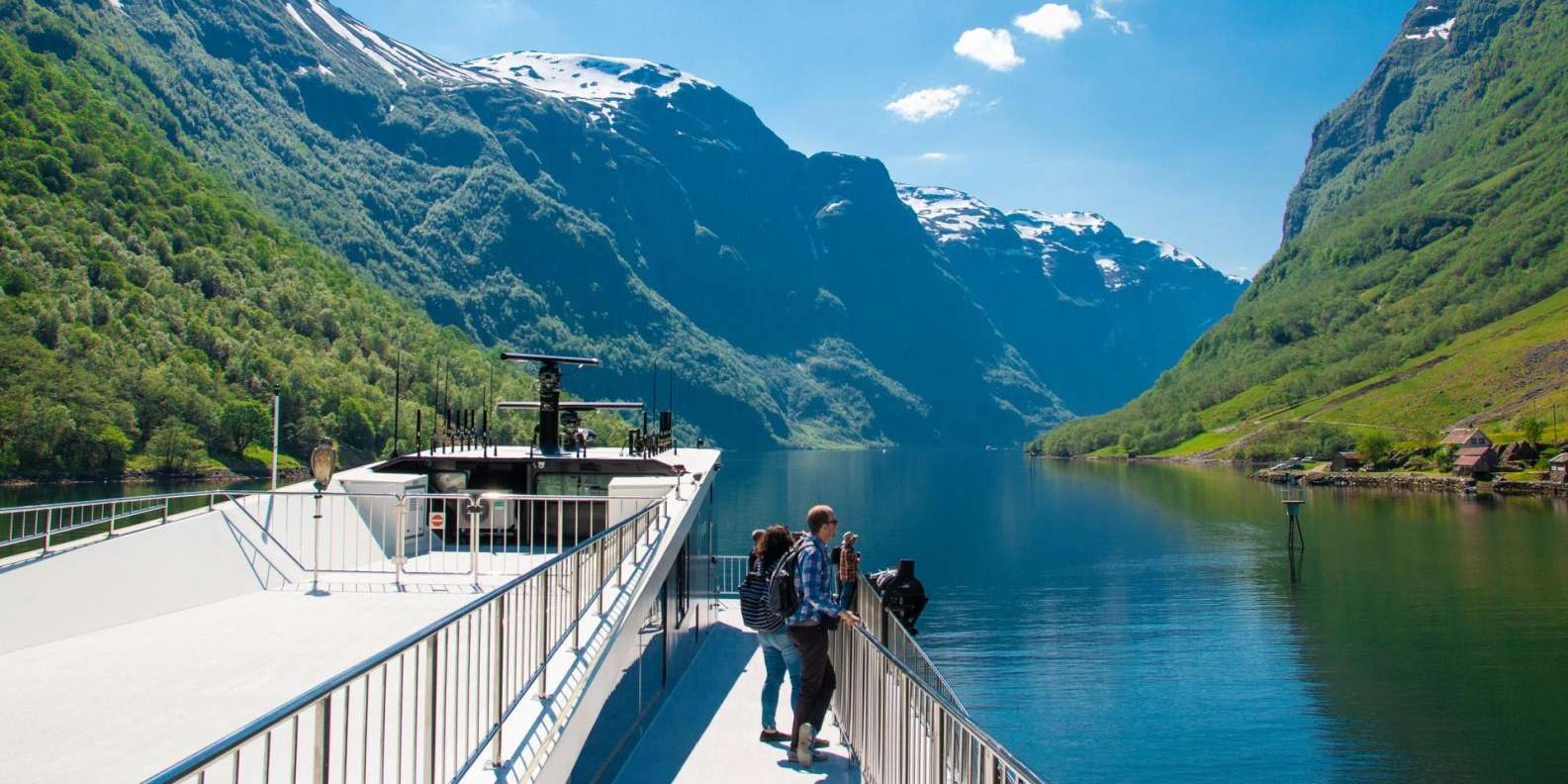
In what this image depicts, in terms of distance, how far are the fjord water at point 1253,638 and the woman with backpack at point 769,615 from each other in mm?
14638

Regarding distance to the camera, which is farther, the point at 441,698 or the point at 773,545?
the point at 773,545

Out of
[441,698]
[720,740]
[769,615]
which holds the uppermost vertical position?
[769,615]

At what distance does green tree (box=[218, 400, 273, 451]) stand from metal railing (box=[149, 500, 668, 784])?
9830 cm

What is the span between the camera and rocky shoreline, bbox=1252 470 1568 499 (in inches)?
3652

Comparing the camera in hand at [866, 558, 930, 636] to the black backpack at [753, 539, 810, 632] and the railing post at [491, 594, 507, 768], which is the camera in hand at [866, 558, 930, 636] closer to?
the black backpack at [753, 539, 810, 632]

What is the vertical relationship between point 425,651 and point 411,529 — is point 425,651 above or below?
below

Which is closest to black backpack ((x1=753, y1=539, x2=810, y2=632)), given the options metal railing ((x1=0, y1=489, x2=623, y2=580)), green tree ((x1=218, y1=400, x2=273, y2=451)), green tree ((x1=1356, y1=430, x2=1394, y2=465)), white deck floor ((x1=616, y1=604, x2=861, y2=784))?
white deck floor ((x1=616, y1=604, x2=861, y2=784))

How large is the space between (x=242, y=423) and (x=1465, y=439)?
119 meters

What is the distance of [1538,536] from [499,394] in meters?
115

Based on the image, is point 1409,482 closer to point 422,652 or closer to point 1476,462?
point 1476,462

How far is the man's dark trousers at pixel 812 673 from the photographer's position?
9.21m

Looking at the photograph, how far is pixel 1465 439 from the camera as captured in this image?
11250 cm

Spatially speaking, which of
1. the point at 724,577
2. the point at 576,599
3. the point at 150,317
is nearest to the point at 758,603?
the point at 576,599

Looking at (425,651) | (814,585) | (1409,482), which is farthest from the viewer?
(1409,482)
